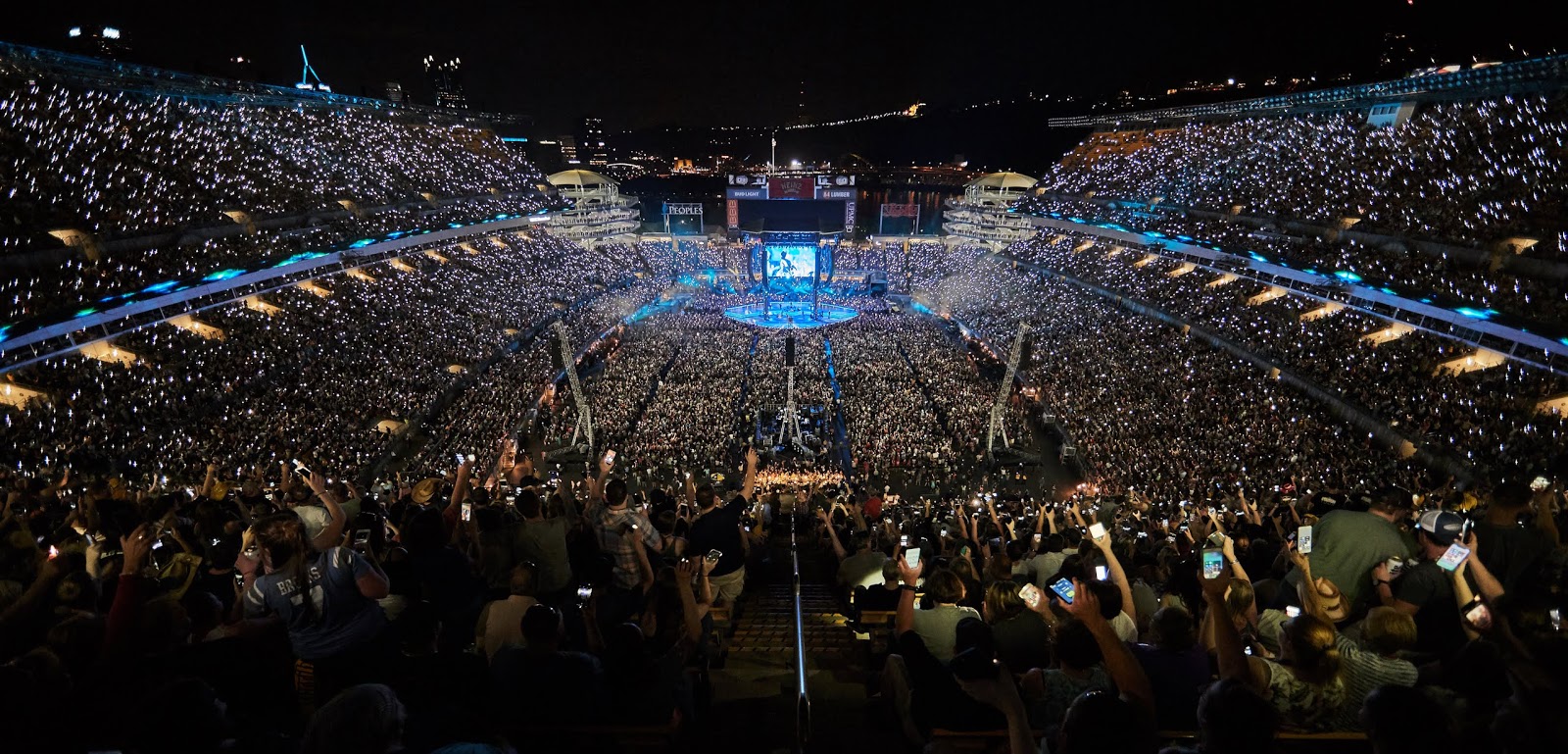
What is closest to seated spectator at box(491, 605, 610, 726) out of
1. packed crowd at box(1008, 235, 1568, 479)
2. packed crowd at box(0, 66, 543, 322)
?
packed crowd at box(1008, 235, 1568, 479)

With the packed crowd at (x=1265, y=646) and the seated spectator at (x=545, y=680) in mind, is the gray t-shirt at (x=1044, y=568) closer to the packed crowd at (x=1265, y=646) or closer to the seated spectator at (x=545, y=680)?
the packed crowd at (x=1265, y=646)

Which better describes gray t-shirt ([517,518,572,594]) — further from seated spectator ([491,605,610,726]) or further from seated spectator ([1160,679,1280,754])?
seated spectator ([1160,679,1280,754])

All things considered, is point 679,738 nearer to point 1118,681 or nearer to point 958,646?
point 958,646

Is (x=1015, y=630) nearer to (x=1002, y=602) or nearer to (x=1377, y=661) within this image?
(x=1002, y=602)

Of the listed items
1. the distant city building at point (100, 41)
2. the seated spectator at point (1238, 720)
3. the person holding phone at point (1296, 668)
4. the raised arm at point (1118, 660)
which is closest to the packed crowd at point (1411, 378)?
the person holding phone at point (1296, 668)

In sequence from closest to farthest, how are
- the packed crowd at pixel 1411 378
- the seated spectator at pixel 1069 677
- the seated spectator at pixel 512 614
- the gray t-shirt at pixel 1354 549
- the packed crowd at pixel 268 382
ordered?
the seated spectator at pixel 1069 677
the seated spectator at pixel 512 614
the gray t-shirt at pixel 1354 549
the packed crowd at pixel 1411 378
the packed crowd at pixel 268 382
